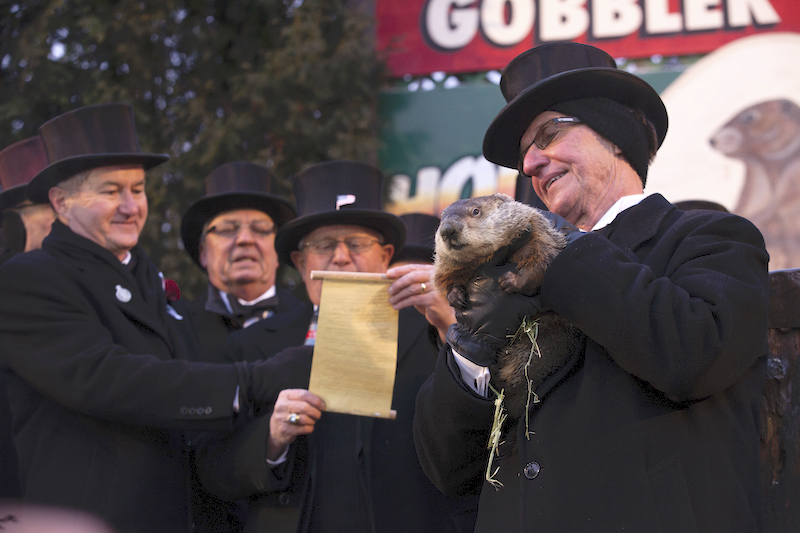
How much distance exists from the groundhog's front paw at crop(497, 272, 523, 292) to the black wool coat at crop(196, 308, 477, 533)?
1.16 metres

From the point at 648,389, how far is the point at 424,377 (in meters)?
1.62

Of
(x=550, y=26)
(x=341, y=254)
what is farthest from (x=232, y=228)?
(x=550, y=26)

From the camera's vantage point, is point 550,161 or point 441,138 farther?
point 441,138

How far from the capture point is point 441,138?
881 cm

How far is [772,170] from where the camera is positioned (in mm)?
8258

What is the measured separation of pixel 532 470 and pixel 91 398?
1.91 meters

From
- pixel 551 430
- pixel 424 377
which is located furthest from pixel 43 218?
pixel 551 430

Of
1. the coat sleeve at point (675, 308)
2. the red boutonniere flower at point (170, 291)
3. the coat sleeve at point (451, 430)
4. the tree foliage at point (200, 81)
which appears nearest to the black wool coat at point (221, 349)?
the red boutonniere flower at point (170, 291)

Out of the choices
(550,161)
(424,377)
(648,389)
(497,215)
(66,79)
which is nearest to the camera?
(648,389)

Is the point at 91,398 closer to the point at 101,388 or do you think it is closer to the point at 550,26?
the point at 101,388

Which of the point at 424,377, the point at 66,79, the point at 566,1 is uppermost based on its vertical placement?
the point at 566,1

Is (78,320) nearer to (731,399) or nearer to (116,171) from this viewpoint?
(116,171)

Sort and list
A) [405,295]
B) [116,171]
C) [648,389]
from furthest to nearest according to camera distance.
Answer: [116,171], [405,295], [648,389]

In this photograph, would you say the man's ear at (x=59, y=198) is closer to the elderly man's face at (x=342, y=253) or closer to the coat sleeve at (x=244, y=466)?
the elderly man's face at (x=342, y=253)
